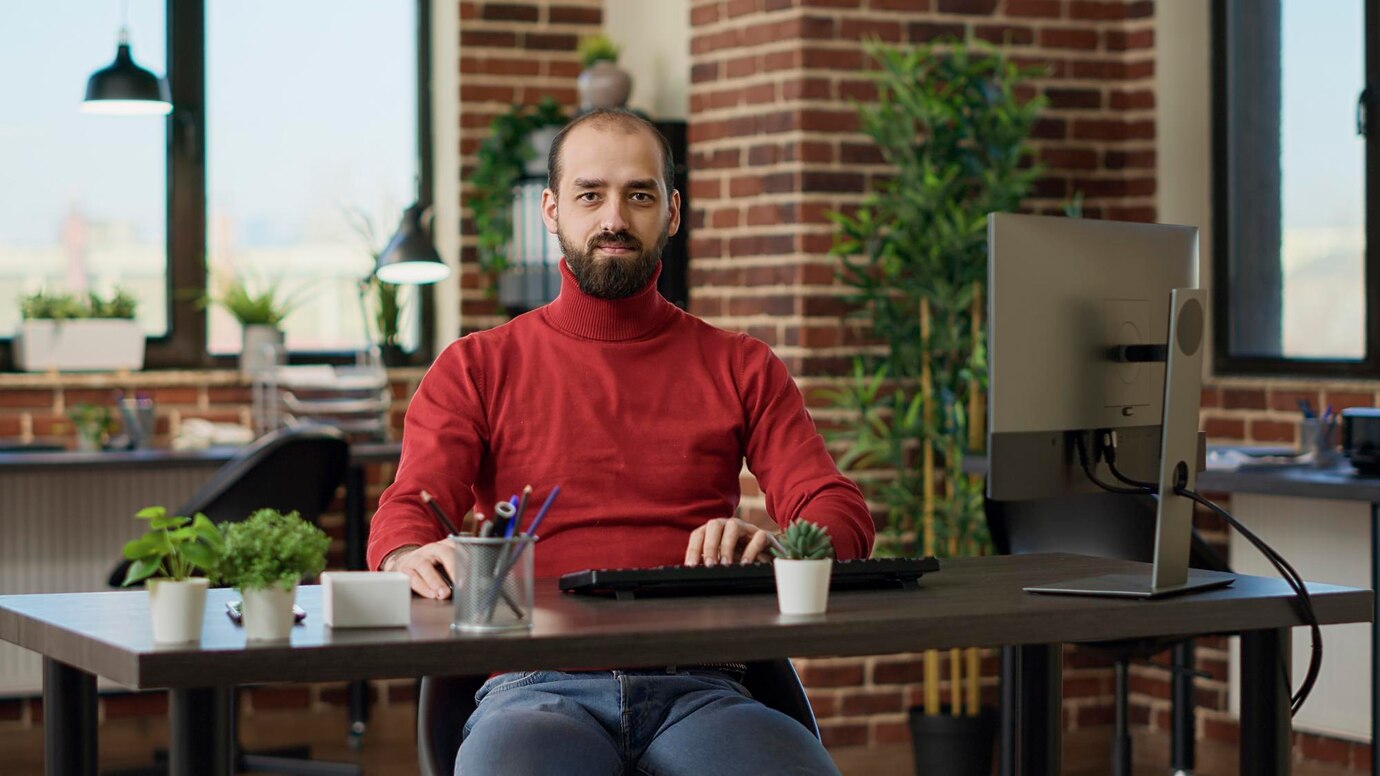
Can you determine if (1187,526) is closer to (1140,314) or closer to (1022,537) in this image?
(1140,314)

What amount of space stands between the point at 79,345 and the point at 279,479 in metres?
1.06

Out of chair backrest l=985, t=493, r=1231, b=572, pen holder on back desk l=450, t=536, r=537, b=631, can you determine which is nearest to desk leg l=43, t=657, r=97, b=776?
pen holder on back desk l=450, t=536, r=537, b=631

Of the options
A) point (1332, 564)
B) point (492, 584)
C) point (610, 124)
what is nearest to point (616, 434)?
point (610, 124)

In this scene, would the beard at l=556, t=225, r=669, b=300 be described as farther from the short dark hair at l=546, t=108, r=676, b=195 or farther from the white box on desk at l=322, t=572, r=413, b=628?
the white box on desk at l=322, t=572, r=413, b=628

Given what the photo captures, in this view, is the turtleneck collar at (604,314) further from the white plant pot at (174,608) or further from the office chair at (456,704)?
the white plant pot at (174,608)

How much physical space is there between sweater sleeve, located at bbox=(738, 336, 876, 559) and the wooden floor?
78.7 inches

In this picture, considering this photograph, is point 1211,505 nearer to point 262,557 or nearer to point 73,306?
point 262,557

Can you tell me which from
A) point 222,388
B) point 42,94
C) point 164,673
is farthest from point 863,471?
point 164,673

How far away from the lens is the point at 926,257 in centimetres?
416

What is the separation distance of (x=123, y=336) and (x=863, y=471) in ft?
6.87

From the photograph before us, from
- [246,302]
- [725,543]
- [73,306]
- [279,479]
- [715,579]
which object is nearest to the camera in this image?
[715,579]

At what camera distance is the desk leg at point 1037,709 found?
2.36 m

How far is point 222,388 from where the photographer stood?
5.04 meters

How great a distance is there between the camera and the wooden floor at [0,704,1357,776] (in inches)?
174
